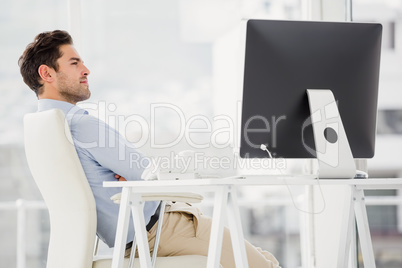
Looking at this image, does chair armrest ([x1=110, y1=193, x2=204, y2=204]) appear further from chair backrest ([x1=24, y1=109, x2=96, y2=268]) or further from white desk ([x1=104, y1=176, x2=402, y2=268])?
chair backrest ([x1=24, y1=109, x2=96, y2=268])

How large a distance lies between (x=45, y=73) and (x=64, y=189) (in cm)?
65

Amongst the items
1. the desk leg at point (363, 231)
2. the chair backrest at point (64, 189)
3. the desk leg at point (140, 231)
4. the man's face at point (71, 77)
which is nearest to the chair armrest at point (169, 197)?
the desk leg at point (140, 231)

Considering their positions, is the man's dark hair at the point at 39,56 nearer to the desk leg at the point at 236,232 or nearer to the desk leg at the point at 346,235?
the desk leg at the point at 236,232

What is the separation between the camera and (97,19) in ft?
13.2

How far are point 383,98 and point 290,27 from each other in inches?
71.8

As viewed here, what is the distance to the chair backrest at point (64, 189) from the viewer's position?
1914mm

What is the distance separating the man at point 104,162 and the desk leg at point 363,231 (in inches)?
14.8

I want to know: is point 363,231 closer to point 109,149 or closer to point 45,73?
point 109,149

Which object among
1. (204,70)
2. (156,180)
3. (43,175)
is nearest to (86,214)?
(43,175)

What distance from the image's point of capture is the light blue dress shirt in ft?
6.76

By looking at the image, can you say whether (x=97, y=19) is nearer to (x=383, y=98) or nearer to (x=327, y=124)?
(x=383, y=98)

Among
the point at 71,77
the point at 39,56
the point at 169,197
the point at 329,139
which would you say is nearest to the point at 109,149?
the point at 169,197

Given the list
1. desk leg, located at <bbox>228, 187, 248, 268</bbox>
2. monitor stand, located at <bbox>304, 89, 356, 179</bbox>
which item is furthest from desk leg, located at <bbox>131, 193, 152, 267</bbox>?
monitor stand, located at <bbox>304, 89, 356, 179</bbox>

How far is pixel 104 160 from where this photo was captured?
207cm
